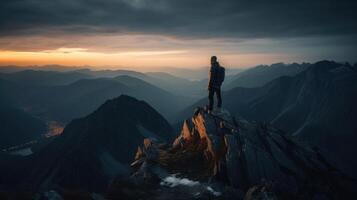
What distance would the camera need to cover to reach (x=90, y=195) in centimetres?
3669

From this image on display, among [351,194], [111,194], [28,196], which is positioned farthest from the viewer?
[351,194]

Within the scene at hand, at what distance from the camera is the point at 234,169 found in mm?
47594

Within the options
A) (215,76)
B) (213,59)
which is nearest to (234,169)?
(215,76)

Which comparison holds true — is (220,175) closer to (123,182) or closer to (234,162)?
(234,162)

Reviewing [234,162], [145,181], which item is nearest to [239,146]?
[234,162]

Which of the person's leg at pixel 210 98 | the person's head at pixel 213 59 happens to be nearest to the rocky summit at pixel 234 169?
the person's leg at pixel 210 98

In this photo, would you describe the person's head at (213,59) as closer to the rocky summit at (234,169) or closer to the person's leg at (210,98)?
the person's leg at (210,98)

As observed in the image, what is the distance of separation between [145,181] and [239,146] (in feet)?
50.5

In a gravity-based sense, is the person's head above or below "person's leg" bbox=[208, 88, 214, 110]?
above

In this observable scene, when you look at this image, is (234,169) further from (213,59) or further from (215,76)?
(213,59)

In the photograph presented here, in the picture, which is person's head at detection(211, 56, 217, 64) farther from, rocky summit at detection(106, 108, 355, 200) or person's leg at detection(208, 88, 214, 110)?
rocky summit at detection(106, 108, 355, 200)

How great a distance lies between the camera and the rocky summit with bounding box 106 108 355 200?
42656mm

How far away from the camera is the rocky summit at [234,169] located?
42656 millimetres

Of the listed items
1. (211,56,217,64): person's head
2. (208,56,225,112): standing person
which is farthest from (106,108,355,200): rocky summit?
(211,56,217,64): person's head
